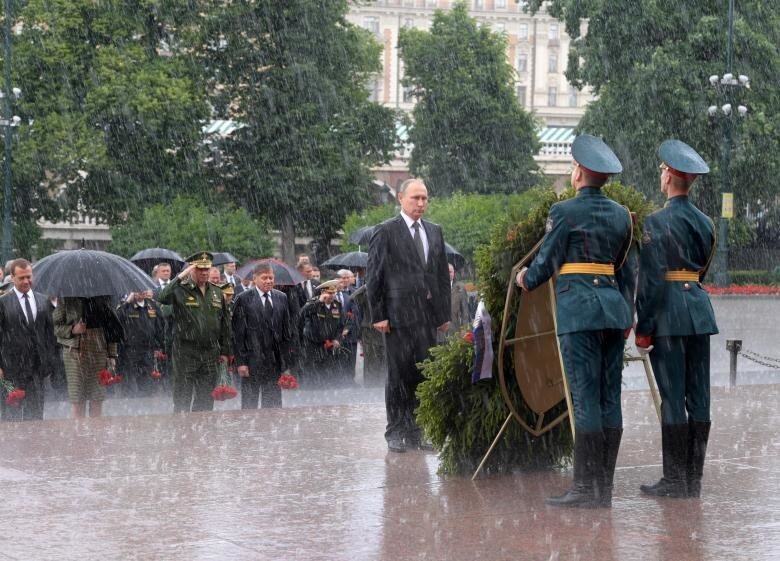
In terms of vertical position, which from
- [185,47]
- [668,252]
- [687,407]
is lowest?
[687,407]

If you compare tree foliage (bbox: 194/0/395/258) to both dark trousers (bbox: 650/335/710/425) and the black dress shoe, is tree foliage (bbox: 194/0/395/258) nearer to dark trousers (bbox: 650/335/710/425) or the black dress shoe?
the black dress shoe

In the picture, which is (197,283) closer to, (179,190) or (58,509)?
(58,509)

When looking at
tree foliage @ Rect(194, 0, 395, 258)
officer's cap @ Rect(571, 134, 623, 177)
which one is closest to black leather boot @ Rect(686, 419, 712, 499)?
officer's cap @ Rect(571, 134, 623, 177)

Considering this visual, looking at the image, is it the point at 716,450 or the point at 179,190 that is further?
the point at 179,190

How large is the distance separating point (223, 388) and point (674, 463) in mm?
5552

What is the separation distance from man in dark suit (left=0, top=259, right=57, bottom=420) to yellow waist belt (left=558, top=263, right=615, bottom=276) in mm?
6446

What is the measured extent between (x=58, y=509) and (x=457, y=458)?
7.55 feet

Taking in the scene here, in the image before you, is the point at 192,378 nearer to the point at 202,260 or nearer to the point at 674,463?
the point at 202,260

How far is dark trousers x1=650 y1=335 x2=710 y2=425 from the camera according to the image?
302 inches

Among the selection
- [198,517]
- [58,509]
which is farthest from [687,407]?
[58,509]

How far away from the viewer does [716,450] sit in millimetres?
9445

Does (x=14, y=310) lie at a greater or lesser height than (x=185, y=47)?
lesser

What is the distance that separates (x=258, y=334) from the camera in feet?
44.1

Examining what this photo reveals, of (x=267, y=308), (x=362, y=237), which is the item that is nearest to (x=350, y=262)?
(x=362, y=237)
